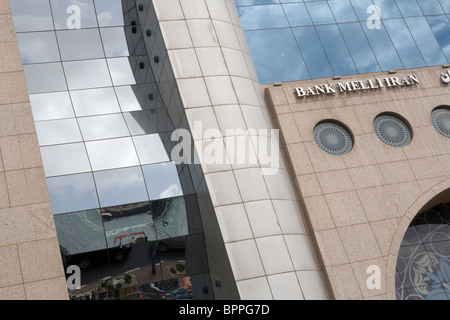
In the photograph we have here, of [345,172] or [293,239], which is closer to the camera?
[293,239]

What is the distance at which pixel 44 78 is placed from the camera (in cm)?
2191

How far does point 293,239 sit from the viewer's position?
19047mm

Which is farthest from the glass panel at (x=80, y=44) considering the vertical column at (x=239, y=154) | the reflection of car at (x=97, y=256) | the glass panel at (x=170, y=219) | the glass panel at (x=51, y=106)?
the reflection of car at (x=97, y=256)

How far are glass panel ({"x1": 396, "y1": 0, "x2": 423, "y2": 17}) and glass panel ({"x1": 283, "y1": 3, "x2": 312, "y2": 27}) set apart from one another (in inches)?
177

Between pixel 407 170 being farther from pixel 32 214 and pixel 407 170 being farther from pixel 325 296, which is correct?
pixel 32 214

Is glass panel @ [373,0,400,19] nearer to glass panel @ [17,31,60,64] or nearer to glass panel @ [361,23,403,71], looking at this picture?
glass panel @ [361,23,403,71]

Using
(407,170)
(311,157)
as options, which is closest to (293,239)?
(311,157)

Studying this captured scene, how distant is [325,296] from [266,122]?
21.7 feet

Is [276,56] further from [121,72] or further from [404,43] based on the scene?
[121,72]

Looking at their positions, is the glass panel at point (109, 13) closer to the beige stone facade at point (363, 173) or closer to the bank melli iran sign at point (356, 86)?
the beige stone facade at point (363, 173)

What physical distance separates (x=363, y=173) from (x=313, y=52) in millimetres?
5737

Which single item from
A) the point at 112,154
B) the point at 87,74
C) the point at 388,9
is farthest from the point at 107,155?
the point at 388,9

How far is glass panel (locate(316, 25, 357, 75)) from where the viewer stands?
2348 cm

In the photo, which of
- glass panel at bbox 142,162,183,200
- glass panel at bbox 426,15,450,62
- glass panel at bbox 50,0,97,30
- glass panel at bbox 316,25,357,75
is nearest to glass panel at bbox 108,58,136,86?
glass panel at bbox 50,0,97,30
